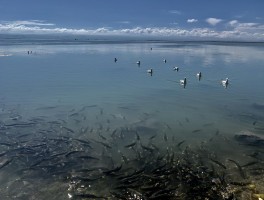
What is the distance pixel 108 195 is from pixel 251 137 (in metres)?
12.5

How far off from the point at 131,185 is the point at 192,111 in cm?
1580

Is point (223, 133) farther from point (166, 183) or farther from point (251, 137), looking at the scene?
point (166, 183)

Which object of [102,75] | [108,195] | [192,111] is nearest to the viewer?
[108,195]

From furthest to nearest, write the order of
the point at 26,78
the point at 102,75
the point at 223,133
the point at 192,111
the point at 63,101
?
1. the point at 102,75
2. the point at 26,78
3. the point at 63,101
4. the point at 192,111
5. the point at 223,133

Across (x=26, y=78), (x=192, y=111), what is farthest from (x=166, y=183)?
(x=26, y=78)

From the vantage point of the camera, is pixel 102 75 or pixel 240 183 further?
pixel 102 75

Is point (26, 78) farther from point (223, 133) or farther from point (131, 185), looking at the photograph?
point (131, 185)

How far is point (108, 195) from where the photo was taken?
1501 centimetres

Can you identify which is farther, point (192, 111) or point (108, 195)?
point (192, 111)

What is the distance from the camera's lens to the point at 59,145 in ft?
67.9

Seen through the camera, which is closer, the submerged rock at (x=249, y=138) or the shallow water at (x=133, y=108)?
the submerged rock at (x=249, y=138)

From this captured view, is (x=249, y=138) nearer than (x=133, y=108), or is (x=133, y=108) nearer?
(x=249, y=138)

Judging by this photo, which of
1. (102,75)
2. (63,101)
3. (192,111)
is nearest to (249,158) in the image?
(192,111)

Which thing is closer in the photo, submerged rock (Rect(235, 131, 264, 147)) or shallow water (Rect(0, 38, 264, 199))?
submerged rock (Rect(235, 131, 264, 147))
